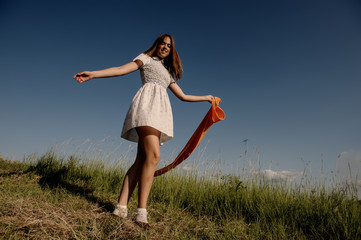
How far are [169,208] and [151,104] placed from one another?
1.64 m

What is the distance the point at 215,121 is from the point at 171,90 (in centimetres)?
75

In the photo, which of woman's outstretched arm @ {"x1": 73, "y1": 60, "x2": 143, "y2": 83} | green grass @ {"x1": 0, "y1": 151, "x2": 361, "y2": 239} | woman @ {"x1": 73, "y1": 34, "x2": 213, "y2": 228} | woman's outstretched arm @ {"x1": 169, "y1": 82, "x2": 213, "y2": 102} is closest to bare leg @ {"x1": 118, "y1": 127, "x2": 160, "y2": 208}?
woman @ {"x1": 73, "y1": 34, "x2": 213, "y2": 228}

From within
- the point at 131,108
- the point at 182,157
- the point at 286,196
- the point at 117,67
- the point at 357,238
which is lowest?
the point at 357,238

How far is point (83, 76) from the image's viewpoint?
2166 millimetres

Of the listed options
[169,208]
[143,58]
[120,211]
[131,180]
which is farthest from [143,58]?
[169,208]

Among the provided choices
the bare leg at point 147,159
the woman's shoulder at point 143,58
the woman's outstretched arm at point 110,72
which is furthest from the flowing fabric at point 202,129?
the woman's outstretched arm at point 110,72

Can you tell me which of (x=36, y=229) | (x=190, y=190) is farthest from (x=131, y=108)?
(x=190, y=190)

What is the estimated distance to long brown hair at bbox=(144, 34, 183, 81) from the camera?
2.90 metres

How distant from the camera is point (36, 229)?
6.51 feet

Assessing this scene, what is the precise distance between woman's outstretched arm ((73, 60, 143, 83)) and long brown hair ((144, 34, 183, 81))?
353 millimetres

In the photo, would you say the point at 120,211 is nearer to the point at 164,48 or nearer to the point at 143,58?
the point at 143,58

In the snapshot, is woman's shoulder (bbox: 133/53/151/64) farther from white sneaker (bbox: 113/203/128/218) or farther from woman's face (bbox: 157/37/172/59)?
white sneaker (bbox: 113/203/128/218)

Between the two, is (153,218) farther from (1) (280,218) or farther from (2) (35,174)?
(2) (35,174)

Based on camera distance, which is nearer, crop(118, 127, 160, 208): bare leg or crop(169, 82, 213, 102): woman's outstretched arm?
crop(118, 127, 160, 208): bare leg
